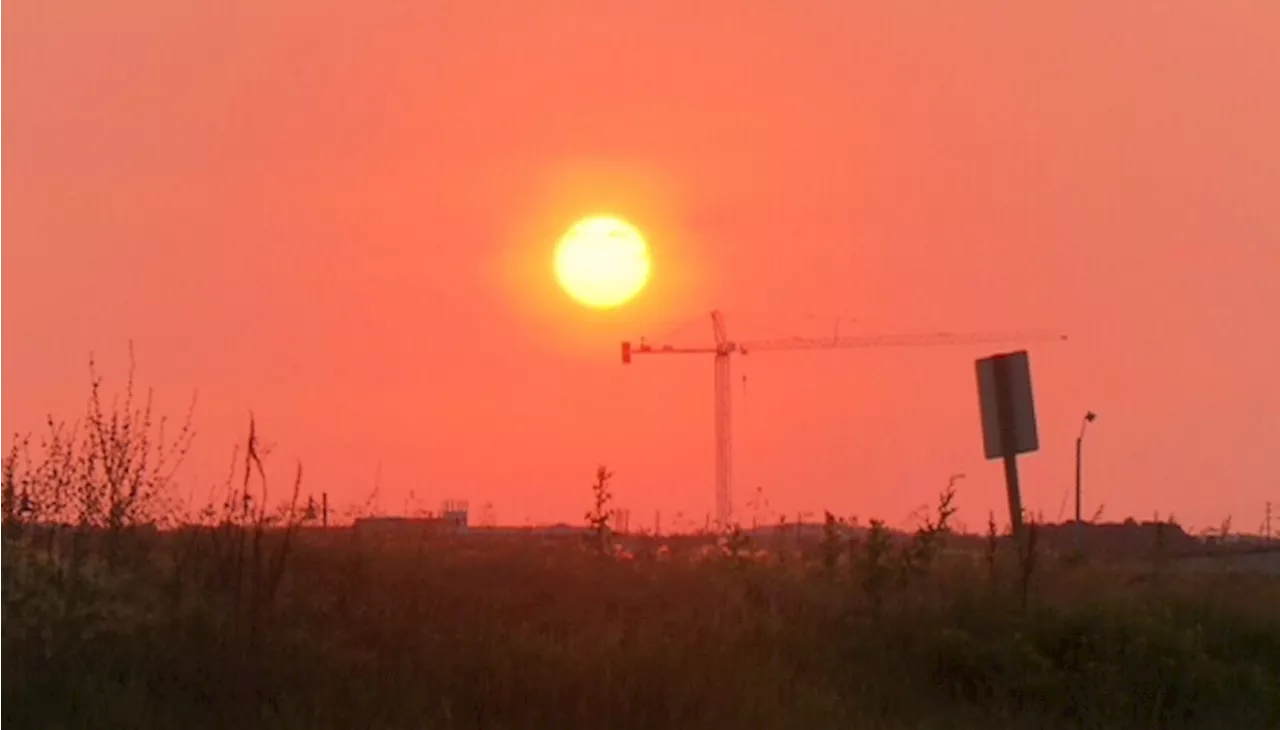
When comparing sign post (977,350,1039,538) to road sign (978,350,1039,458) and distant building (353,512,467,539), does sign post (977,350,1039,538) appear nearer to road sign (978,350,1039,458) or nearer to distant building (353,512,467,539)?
road sign (978,350,1039,458)

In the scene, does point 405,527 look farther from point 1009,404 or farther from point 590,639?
point 1009,404

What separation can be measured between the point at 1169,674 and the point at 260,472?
7334mm

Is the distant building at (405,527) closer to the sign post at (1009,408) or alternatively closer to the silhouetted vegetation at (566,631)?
the silhouetted vegetation at (566,631)

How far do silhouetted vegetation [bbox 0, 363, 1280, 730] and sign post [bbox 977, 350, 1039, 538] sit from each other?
34.7 inches

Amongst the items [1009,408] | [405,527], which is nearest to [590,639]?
[405,527]

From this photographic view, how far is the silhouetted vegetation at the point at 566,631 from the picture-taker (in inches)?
500

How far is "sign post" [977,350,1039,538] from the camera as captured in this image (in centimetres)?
1820

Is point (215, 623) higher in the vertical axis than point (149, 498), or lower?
lower

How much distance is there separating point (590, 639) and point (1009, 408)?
19.2 feet

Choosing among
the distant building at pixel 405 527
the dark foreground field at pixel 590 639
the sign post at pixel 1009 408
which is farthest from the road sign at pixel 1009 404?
the distant building at pixel 405 527

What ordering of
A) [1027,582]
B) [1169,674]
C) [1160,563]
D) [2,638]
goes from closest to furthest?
[2,638] < [1169,674] < [1027,582] < [1160,563]

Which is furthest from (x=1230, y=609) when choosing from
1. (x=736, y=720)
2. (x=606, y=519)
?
(x=736, y=720)

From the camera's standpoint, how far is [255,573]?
14.0m

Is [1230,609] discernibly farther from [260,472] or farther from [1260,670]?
[260,472]
